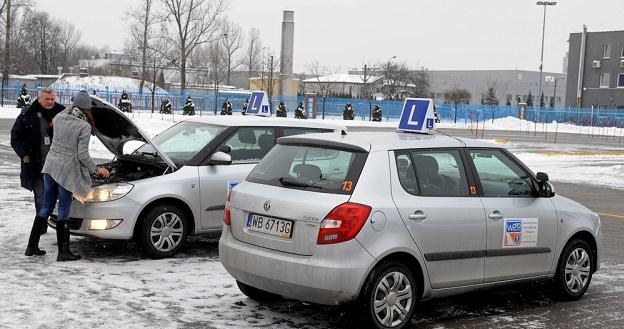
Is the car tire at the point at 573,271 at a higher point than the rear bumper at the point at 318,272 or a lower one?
lower

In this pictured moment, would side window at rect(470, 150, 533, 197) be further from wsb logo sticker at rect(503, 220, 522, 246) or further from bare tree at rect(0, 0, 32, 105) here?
bare tree at rect(0, 0, 32, 105)

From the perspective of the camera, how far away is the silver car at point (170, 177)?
7.63 metres

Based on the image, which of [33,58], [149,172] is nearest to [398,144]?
[149,172]

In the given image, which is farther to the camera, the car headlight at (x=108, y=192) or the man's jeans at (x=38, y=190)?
the man's jeans at (x=38, y=190)

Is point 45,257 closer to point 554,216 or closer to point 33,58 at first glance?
point 554,216

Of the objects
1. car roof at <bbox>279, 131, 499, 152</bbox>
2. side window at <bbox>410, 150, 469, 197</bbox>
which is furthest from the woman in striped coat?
side window at <bbox>410, 150, 469, 197</bbox>

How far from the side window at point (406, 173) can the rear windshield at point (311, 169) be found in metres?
0.32

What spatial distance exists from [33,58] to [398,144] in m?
108

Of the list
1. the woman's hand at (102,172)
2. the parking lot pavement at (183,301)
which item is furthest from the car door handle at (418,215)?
the woman's hand at (102,172)

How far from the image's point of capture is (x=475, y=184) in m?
6.16

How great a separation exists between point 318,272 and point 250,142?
145 inches

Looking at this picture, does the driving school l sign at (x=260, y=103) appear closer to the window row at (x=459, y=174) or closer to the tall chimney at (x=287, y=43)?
the window row at (x=459, y=174)

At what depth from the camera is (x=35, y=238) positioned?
766cm

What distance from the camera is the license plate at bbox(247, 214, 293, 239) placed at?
17.9 ft
